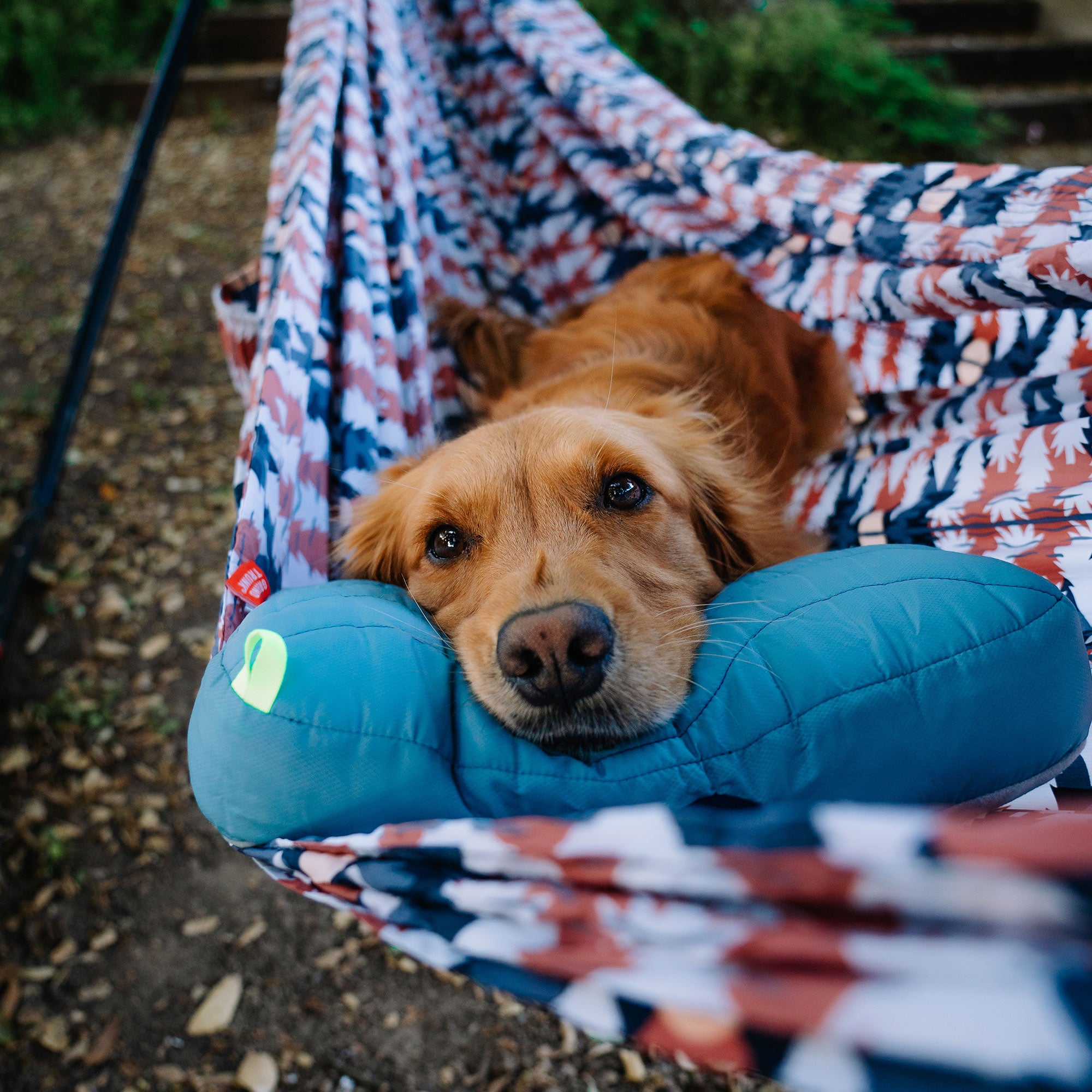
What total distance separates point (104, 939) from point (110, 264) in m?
2.39

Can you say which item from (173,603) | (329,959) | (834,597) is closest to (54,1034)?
(329,959)

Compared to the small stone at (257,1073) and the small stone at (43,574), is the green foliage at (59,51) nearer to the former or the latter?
the small stone at (43,574)

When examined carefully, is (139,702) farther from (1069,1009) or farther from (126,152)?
(126,152)

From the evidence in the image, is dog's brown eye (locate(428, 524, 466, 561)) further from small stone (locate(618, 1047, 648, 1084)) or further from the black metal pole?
the black metal pole

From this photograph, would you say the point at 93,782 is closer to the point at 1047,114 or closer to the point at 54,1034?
the point at 54,1034

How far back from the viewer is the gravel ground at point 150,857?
2145 millimetres

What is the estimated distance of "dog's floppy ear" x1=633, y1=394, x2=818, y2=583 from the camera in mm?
1996

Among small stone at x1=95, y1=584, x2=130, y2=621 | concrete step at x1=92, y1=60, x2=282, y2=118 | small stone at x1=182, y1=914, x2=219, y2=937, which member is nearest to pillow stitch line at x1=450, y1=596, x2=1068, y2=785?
small stone at x1=182, y1=914, x2=219, y2=937

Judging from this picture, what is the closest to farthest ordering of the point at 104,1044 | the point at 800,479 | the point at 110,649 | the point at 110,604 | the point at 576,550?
the point at 576,550, the point at 104,1044, the point at 800,479, the point at 110,649, the point at 110,604

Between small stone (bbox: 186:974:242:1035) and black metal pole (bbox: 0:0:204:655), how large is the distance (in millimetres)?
1668

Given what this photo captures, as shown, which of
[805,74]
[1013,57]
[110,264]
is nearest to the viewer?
[110,264]

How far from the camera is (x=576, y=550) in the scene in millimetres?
1585

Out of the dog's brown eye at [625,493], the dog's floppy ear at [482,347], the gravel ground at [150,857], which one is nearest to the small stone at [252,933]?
the gravel ground at [150,857]

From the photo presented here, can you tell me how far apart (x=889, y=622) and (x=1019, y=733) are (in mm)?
226
